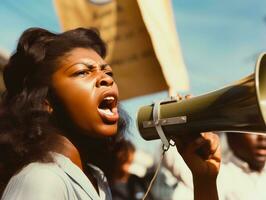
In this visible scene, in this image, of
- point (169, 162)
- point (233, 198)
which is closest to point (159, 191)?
point (169, 162)

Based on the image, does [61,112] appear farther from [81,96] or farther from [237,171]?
[237,171]

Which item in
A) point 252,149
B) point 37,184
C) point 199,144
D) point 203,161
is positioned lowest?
point 252,149

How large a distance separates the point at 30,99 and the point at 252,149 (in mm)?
2376

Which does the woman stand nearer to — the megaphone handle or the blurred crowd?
the megaphone handle

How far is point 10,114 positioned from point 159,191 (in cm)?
246

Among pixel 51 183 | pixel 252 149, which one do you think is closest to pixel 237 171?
pixel 252 149

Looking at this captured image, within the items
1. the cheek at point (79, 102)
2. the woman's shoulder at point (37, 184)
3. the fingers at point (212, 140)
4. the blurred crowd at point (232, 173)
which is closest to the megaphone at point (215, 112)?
the fingers at point (212, 140)

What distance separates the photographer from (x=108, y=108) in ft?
6.77

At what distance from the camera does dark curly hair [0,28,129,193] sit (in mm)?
1989

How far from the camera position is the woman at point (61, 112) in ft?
6.36

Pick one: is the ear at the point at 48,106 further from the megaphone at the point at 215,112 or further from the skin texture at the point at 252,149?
the skin texture at the point at 252,149

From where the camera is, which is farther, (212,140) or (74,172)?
(212,140)

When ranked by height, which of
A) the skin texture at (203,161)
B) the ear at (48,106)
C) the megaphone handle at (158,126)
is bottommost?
the skin texture at (203,161)

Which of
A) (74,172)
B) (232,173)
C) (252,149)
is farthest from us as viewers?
(252,149)
